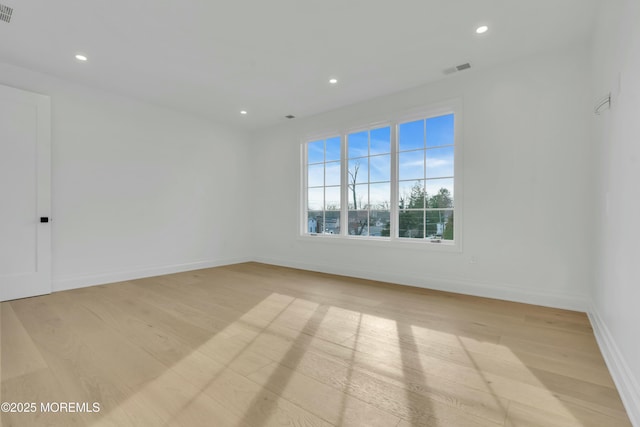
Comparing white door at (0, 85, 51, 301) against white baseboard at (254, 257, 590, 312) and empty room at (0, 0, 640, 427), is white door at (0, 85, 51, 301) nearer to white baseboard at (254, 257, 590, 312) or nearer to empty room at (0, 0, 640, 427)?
empty room at (0, 0, 640, 427)

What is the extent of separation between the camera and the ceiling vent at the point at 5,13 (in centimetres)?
264

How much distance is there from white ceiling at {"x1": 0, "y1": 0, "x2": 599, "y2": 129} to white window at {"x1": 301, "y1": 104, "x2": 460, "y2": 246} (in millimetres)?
736

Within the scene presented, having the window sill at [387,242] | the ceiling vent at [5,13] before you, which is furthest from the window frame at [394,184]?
the ceiling vent at [5,13]

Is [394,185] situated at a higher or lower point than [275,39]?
lower

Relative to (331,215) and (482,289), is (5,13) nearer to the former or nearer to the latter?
(331,215)

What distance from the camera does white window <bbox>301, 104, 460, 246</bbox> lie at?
4.13 m

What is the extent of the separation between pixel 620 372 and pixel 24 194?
5.91 metres

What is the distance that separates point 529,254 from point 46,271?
5991 millimetres

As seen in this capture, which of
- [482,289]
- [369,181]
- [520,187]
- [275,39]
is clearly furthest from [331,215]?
[275,39]

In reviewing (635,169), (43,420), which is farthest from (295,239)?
(635,169)

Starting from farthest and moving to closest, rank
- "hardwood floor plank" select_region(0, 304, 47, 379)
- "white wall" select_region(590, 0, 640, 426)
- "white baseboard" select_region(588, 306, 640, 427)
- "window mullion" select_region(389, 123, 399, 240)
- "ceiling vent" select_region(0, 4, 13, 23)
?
"window mullion" select_region(389, 123, 399, 240)
"ceiling vent" select_region(0, 4, 13, 23)
"hardwood floor plank" select_region(0, 304, 47, 379)
"white wall" select_region(590, 0, 640, 426)
"white baseboard" select_region(588, 306, 640, 427)

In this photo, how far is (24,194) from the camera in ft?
12.0

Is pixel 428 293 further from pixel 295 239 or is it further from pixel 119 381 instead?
pixel 119 381

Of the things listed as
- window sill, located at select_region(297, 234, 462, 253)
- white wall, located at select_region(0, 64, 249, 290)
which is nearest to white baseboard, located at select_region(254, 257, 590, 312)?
window sill, located at select_region(297, 234, 462, 253)
